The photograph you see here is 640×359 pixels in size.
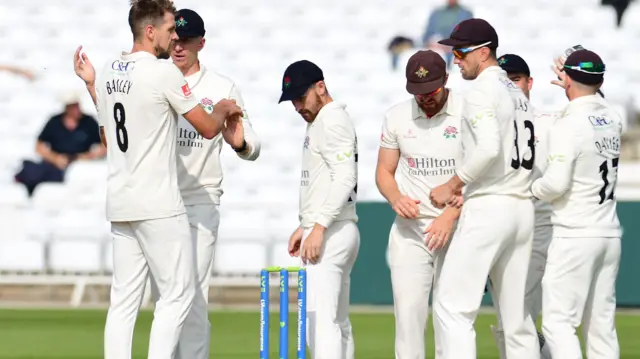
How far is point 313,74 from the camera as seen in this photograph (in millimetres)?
7785

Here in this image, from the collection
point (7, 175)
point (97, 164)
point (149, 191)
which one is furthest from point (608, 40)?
point (149, 191)

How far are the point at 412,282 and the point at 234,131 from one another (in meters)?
1.41

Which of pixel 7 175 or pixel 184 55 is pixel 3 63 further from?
pixel 184 55

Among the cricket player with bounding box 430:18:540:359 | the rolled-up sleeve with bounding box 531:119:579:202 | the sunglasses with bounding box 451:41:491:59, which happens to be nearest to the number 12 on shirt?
the rolled-up sleeve with bounding box 531:119:579:202

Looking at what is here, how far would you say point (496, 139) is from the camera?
23.3 feet

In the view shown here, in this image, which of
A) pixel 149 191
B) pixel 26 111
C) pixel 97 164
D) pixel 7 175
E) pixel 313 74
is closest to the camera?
pixel 149 191

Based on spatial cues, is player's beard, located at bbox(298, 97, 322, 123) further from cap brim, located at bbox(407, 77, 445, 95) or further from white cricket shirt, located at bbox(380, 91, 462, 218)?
cap brim, located at bbox(407, 77, 445, 95)

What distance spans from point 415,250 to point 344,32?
1226 centimetres

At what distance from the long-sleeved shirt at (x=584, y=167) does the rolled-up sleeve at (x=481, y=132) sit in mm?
527

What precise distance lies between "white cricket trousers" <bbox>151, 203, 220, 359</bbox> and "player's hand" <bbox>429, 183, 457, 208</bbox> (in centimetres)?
140

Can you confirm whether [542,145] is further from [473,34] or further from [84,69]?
[84,69]

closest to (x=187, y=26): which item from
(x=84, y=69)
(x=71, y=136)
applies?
(x=84, y=69)

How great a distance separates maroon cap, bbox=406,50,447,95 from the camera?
7.44m

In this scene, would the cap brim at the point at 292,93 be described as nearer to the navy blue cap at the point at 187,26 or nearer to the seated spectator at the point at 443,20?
the navy blue cap at the point at 187,26
